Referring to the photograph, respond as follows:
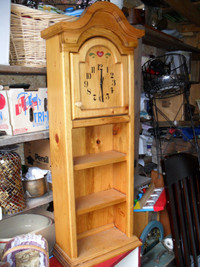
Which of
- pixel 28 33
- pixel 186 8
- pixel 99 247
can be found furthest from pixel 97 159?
pixel 186 8

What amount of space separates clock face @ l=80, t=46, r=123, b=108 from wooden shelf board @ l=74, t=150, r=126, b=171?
1.00 feet

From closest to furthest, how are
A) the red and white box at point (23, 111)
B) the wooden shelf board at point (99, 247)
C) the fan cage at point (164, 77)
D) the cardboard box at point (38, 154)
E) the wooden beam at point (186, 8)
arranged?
the red and white box at point (23, 111)
the wooden shelf board at point (99, 247)
the cardboard box at point (38, 154)
the fan cage at point (164, 77)
the wooden beam at point (186, 8)

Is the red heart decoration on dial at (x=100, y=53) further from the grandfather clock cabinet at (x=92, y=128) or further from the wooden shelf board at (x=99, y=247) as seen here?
the wooden shelf board at (x=99, y=247)

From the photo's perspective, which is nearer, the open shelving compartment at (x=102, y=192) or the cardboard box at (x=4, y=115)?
the cardboard box at (x=4, y=115)

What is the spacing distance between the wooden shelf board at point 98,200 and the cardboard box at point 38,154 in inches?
11.7

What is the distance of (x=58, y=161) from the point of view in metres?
1.28

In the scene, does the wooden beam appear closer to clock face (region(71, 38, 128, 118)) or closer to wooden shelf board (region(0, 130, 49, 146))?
clock face (region(71, 38, 128, 118))

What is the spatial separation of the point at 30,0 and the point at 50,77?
41cm

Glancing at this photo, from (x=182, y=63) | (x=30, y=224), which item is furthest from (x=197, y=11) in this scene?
(x=30, y=224)

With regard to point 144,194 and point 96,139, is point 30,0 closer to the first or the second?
point 96,139

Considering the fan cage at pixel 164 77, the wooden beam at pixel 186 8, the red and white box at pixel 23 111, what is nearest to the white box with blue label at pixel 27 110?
the red and white box at pixel 23 111

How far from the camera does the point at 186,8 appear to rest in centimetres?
253

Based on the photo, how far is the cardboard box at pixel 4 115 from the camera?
3.89 feet

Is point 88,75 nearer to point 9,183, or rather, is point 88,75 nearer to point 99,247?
point 9,183
